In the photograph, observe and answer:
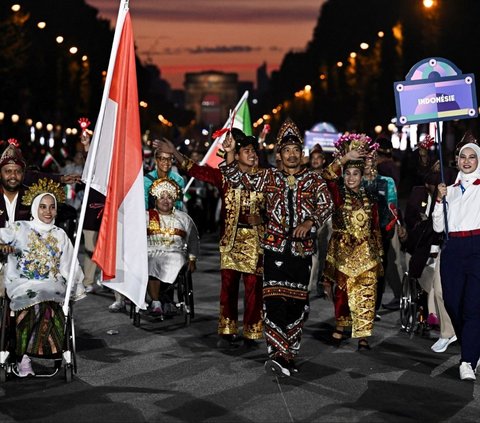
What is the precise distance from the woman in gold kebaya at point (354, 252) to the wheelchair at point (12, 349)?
293 cm

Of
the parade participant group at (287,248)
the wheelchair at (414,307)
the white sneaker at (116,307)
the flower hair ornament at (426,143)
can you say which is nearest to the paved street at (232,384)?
the wheelchair at (414,307)

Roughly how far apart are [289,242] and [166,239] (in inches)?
123

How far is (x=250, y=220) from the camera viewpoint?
11.6 meters

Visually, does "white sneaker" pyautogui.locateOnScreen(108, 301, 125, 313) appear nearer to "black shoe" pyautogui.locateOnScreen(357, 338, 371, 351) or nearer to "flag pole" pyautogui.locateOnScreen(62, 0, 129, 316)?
"black shoe" pyautogui.locateOnScreen(357, 338, 371, 351)

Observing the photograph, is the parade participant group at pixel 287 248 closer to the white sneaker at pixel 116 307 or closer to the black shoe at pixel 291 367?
the black shoe at pixel 291 367

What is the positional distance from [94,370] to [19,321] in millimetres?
822

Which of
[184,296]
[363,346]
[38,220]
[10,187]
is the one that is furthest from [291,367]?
[184,296]

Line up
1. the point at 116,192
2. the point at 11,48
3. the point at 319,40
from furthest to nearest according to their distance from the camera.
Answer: the point at 319,40, the point at 11,48, the point at 116,192

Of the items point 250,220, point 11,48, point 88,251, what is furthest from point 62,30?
point 250,220

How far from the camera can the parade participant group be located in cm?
1027

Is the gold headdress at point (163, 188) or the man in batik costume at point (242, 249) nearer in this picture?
the man in batik costume at point (242, 249)

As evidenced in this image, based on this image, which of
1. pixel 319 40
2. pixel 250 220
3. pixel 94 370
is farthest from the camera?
pixel 319 40

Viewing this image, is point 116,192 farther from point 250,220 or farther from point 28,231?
point 250,220

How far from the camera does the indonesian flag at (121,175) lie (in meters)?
9.79
